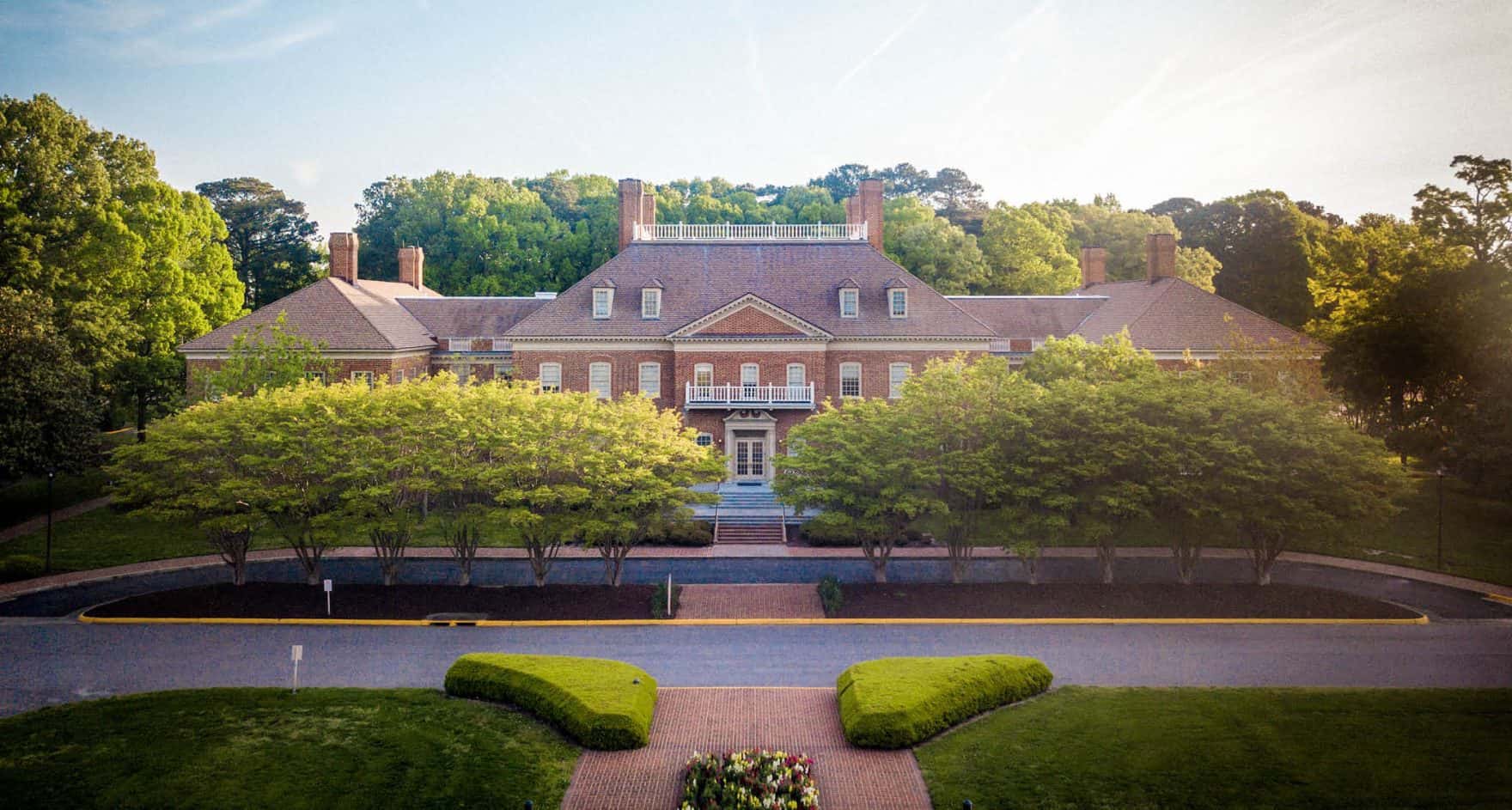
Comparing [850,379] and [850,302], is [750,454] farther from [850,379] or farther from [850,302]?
[850,302]

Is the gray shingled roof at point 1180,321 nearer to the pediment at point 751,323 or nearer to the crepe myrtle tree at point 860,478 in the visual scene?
the pediment at point 751,323

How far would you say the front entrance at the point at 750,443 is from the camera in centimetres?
4238

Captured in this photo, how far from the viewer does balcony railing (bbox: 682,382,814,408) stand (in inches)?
1651

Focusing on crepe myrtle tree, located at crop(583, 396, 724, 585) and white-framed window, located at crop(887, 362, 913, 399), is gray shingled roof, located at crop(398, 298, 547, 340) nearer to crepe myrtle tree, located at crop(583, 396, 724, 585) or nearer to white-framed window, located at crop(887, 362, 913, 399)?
white-framed window, located at crop(887, 362, 913, 399)

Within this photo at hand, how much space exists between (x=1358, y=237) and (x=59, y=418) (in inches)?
2230

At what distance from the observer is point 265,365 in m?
39.1

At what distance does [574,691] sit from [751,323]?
25774 mm

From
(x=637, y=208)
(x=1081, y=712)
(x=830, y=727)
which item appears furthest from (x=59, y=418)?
(x=1081, y=712)

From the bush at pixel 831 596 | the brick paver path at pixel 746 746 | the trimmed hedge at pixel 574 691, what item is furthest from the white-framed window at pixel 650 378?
the brick paver path at pixel 746 746

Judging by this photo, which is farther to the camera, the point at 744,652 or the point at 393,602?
the point at 393,602

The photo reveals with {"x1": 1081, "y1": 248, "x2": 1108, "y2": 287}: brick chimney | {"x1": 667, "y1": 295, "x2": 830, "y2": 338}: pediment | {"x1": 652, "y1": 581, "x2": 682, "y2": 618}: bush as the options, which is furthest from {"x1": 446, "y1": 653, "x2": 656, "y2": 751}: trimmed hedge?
{"x1": 1081, "y1": 248, "x2": 1108, "y2": 287}: brick chimney

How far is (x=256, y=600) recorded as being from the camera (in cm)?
2792

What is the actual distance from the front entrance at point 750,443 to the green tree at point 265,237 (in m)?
46.7

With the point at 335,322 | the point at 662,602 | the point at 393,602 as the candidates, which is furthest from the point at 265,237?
the point at 662,602
